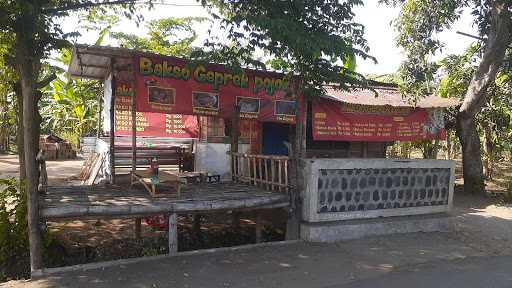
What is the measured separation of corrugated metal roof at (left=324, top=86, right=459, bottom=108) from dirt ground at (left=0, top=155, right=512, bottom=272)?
3140mm

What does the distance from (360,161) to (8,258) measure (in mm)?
6175

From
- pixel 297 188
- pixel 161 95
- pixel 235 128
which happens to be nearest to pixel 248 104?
pixel 235 128

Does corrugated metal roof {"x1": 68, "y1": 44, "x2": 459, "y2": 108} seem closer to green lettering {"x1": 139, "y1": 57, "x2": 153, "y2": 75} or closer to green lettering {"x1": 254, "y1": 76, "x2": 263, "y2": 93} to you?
green lettering {"x1": 139, "y1": 57, "x2": 153, "y2": 75}

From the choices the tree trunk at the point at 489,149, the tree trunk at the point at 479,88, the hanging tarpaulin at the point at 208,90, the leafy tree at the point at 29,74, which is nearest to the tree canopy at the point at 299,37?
the hanging tarpaulin at the point at 208,90

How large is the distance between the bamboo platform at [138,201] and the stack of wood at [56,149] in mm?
18155

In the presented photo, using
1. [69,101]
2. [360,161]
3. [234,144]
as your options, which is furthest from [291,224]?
[69,101]

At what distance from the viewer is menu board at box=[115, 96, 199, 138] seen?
33.8 feet

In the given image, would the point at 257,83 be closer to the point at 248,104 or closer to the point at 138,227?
the point at 248,104

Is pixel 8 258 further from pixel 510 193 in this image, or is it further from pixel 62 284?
pixel 510 193

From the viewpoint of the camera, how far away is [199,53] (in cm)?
677

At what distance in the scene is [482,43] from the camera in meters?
14.8

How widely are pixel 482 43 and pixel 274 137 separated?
8550mm

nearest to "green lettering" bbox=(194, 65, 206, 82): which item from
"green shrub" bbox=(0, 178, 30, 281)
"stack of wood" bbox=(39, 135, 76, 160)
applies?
"green shrub" bbox=(0, 178, 30, 281)

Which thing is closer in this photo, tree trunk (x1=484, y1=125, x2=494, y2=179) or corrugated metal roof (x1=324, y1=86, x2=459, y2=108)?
corrugated metal roof (x1=324, y1=86, x2=459, y2=108)
